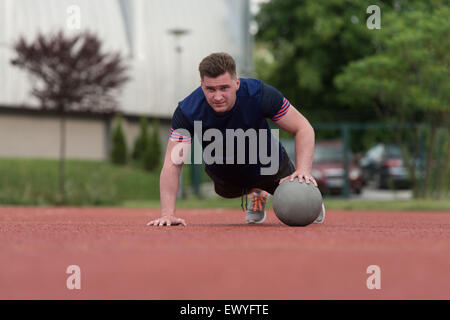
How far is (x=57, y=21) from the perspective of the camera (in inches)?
941

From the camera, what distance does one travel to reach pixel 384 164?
65.4ft

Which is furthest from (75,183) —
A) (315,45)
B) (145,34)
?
(315,45)

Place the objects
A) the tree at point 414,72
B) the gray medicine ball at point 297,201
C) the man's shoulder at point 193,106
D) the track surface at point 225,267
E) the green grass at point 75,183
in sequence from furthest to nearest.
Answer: the green grass at point 75,183 → the tree at point 414,72 → the gray medicine ball at point 297,201 → the man's shoulder at point 193,106 → the track surface at point 225,267

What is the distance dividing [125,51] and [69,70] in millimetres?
8687

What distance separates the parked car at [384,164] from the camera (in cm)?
1914

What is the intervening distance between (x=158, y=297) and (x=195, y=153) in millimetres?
16490

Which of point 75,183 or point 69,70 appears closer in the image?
point 69,70

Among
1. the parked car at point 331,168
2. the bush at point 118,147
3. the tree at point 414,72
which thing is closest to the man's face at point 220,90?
the tree at point 414,72

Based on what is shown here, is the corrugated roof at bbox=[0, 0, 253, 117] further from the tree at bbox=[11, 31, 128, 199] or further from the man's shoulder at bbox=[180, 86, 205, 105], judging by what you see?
the man's shoulder at bbox=[180, 86, 205, 105]

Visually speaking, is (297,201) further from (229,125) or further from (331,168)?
(331,168)

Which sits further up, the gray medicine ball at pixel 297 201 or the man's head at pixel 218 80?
the man's head at pixel 218 80

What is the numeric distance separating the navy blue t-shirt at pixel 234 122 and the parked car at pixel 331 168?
11130 millimetres

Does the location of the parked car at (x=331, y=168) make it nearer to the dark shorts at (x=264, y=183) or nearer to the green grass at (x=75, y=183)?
the green grass at (x=75, y=183)

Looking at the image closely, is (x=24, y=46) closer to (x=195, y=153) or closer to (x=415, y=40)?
(x=195, y=153)
